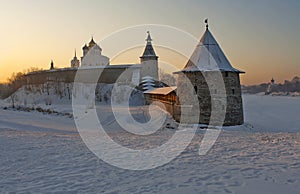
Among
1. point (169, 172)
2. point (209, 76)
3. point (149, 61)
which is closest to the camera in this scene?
point (169, 172)

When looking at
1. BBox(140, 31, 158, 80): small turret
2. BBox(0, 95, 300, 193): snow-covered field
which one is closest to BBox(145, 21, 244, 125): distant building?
BBox(0, 95, 300, 193): snow-covered field

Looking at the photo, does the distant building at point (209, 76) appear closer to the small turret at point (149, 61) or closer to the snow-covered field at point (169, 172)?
the snow-covered field at point (169, 172)

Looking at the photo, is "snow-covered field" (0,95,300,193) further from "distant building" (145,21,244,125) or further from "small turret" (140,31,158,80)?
"small turret" (140,31,158,80)

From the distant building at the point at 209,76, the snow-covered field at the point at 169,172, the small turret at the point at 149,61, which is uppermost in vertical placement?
the small turret at the point at 149,61

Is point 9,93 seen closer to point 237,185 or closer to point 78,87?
point 78,87

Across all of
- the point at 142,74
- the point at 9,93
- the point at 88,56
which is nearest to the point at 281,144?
the point at 142,74

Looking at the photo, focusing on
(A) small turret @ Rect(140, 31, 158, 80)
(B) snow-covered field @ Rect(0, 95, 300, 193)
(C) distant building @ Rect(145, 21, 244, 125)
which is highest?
(A) small turret @ Rect(140, 31, 158, 80)

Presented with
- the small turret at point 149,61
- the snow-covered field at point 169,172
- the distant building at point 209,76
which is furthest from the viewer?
the small turret at point 149,61

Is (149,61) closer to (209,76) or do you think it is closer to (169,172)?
(209,76)

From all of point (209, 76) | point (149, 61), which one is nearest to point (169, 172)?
point (209, 76)

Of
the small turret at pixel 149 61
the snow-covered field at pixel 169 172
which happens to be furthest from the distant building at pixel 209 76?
the small turret at pixel 149 61

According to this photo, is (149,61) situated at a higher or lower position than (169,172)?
higher

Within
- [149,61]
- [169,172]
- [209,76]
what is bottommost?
[169,172]

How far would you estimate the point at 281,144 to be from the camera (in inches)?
269
